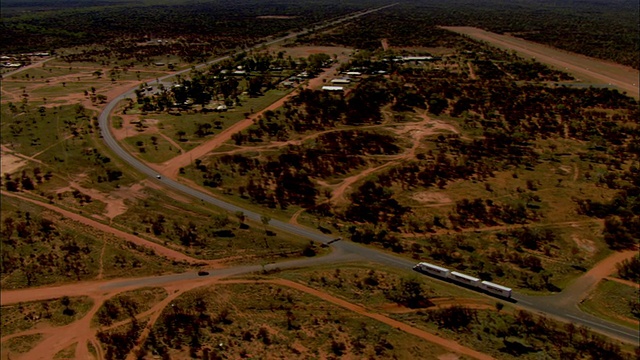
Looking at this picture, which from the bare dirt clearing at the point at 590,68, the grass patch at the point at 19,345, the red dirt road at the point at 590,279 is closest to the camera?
the grass patch at the point at 19,345

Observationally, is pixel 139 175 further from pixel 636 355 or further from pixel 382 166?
pixel 636 355

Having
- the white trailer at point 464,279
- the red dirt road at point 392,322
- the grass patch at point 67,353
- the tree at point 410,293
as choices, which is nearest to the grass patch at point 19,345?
the grass patch at point 67,353

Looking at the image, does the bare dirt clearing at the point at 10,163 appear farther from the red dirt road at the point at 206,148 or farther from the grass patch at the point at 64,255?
the red dirt road at the point at 206,148

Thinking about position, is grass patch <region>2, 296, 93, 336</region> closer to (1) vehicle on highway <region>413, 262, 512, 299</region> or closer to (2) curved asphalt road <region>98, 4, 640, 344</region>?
(2) curved asphalt road <region>98, 4, 640, 344</region>

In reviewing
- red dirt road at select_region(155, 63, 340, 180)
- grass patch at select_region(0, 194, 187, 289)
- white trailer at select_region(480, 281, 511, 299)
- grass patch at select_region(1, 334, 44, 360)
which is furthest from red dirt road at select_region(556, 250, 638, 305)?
red dirt road at select_region(155, 63, 340, 180)

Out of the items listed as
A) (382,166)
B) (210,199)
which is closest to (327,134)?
(382,166)

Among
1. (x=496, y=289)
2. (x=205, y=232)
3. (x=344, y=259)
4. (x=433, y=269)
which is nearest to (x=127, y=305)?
(x=205, y=232)
